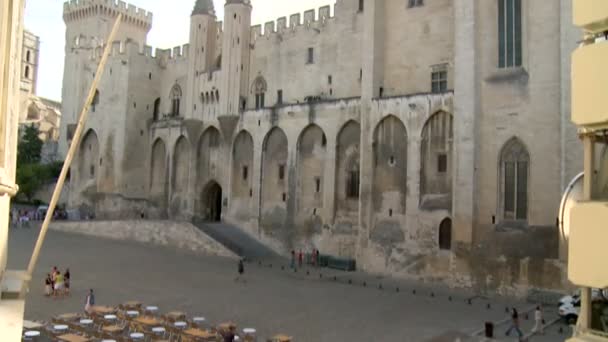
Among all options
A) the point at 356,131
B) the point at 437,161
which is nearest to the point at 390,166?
the point at 437,161

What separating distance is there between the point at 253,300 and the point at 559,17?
16444 millimetres

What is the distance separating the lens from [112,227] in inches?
1411


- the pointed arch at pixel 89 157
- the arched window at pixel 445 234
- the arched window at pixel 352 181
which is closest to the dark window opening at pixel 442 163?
the arched window at pixel 445 234

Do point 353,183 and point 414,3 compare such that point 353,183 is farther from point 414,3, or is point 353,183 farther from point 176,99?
point 176,99

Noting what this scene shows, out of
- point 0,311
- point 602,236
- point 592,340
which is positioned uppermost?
point 602,236

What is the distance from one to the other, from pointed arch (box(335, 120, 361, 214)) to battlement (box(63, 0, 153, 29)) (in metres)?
26.5

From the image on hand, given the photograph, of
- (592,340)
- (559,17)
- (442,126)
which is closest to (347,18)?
(442,126)

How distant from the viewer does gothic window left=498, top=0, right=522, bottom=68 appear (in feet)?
73.9

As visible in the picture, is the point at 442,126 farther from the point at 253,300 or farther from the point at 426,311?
the point at 253,300

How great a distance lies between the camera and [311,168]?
31328 mm

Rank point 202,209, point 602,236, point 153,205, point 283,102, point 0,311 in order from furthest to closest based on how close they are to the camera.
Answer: point 153,205 < point 202,209 < point 283,102 < point 602,236 < point 0,311

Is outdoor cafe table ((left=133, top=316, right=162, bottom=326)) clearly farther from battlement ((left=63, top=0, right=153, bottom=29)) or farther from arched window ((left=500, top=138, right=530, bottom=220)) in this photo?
battlement ((left=63, top=0, right=153, bottom=29))

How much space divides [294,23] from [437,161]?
1577cm

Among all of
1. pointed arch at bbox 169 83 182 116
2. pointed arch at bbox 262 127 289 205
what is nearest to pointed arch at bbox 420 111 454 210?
pointed arch at bbox 262 127 289 205
